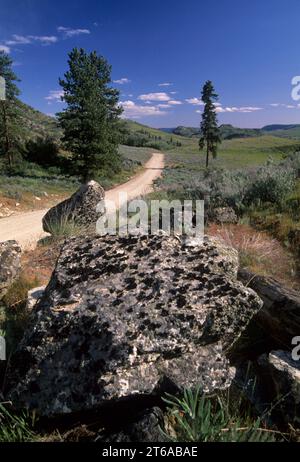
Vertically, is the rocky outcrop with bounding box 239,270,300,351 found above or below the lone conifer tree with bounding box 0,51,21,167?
below

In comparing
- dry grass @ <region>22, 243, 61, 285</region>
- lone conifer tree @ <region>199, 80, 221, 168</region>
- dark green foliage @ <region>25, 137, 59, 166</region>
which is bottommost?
dry grass @ <region>22, 243, 61, 285</region>

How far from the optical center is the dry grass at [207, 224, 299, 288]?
17.9 ft

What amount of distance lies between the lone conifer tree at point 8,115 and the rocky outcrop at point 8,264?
30.5m

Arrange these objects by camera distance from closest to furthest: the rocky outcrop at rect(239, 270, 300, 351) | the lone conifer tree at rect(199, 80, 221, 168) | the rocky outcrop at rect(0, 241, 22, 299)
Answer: the rocky outcrop at rect(239, 270, 300, 351) < the rocky outcrop at rect(0, 241, 22, 299) < the lone conifer tree at rect(199, 80, 221, 168)

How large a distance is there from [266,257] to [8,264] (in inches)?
168

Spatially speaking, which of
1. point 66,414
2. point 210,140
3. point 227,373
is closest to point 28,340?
point 66,414

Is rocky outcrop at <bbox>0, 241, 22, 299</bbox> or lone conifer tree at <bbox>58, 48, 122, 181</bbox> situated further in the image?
lone conifer tree at <bbox>58, 48, 122, 181</bbox>

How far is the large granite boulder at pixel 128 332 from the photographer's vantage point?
8.17ft

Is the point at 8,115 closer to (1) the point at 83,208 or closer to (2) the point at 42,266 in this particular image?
(1) the point at 83,208

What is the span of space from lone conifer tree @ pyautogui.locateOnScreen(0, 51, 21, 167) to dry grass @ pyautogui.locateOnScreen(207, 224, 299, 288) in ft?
103

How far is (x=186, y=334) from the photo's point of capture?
8.89 feet

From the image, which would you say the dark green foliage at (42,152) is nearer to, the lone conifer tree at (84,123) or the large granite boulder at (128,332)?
the lone conifer tree at (84,123)

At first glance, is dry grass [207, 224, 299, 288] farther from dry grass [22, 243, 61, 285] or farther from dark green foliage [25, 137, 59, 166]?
dark green foliage [25, 137, 59, 166]

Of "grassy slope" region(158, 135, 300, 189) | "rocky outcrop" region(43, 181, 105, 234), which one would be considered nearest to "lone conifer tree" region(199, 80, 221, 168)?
"grassy slope" region(158, 135, 300, 189)
